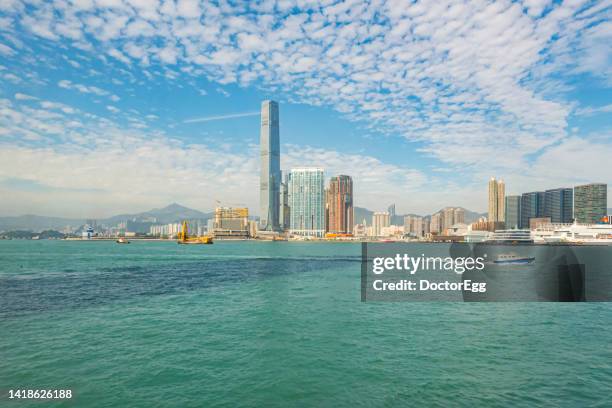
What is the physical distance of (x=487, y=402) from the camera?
13531mm

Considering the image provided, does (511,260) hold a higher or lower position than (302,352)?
lower

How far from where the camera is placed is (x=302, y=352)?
19375mm

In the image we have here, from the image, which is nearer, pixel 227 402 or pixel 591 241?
pixel 227 402

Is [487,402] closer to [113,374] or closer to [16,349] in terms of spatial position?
[113,374]

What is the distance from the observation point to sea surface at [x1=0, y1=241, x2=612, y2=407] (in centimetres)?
1414

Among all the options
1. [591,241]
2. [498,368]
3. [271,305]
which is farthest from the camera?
[591,241]

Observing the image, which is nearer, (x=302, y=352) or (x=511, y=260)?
(x=302, y=352)

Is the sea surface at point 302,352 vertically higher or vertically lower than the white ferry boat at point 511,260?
higher

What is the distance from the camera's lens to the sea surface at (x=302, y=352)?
14.1 meters

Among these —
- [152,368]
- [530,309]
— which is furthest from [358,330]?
[530,309]

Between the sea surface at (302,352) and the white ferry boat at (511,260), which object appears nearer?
the sea surface at (302,352)

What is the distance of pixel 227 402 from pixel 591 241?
807 ft

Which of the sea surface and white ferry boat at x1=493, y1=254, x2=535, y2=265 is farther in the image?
white ferry boat at x1=493, y1=254, x2=535, y2=265

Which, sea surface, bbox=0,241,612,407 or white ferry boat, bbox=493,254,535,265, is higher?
sea surface, bbox=0,241,612,407
